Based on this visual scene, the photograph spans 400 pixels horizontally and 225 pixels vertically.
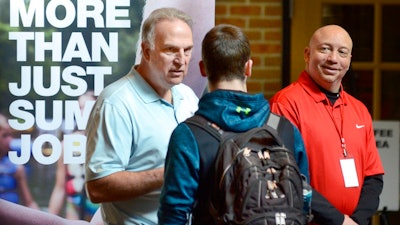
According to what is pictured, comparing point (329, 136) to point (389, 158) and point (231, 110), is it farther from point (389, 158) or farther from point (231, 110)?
point (389, 158)

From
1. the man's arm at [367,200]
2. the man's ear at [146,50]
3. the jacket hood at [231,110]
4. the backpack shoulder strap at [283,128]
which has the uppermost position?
the man's ear at [146,50]

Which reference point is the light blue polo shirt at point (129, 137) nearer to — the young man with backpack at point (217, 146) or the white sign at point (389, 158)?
the young man with backpack at point (217, 146)

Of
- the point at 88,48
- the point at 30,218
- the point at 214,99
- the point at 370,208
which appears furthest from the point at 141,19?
the point at 214,99

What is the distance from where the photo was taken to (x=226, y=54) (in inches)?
133

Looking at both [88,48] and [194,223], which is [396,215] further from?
[194,223]

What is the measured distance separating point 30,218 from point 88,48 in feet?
3.25

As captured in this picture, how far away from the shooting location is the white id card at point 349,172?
177 inches

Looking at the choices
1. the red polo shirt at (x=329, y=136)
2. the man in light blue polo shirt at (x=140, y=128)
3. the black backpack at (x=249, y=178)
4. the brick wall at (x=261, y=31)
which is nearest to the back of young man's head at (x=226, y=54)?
the black backpack at (x=249, y=178)

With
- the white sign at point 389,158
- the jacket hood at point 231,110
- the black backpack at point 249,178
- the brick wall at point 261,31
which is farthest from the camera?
the white sign at point 389,158

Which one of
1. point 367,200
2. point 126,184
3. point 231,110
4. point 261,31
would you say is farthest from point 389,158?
point 231,110

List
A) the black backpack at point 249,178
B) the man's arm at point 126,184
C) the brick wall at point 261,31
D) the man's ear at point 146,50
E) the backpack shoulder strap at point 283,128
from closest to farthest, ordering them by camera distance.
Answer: the black backpack at point 249,178 < the backpack shoulder strap at point 283,128 < the man's arm at point 126,184 < the man's ear at point 146,50 < the brick wall at point 261,31

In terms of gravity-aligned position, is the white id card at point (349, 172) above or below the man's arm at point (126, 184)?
below

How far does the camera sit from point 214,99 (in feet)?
11.1

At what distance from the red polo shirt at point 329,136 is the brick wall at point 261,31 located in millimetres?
1431
